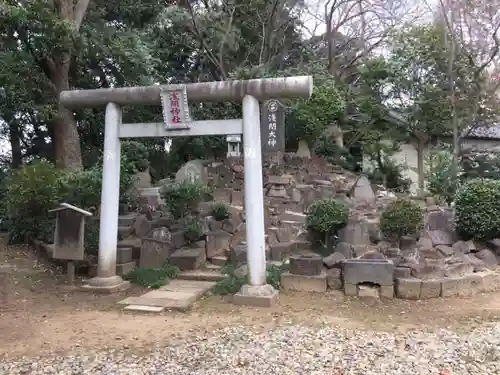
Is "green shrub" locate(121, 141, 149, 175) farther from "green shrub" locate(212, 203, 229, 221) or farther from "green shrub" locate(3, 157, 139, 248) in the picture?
"green shrub" locate(212, 203, 229, 221)

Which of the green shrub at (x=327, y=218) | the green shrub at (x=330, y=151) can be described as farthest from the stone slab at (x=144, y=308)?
the green shrub at (x=330, y=151)

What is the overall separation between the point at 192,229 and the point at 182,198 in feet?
2.13

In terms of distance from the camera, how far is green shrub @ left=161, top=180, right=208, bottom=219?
8.73 m

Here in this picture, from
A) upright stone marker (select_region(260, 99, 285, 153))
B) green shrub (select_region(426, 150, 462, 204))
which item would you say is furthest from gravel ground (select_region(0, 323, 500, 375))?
green shrub (select_region(426, 150, 462, 204))

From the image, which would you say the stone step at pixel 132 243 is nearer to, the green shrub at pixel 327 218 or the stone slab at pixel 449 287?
the green shrub at pixel 327 218

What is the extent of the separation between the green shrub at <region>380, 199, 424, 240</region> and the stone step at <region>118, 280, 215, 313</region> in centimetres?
292

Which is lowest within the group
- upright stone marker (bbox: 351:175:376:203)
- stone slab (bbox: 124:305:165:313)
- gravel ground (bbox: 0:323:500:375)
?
gravel ground (bbox: 0:323:500:375)

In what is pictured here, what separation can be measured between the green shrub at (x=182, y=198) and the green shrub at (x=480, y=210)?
479 cm

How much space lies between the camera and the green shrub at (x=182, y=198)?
28.6 ft

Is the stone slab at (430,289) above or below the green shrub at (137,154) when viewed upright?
below

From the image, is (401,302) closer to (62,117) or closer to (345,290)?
(345,290)

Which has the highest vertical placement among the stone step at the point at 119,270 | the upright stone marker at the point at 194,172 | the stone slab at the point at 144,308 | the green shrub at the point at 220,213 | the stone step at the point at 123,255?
the upright stone marker at the point at 194,172

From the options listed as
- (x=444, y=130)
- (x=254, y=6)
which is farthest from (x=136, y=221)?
(x=444, y=130)

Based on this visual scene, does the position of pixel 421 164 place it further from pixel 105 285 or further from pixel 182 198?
pixel 105 285
